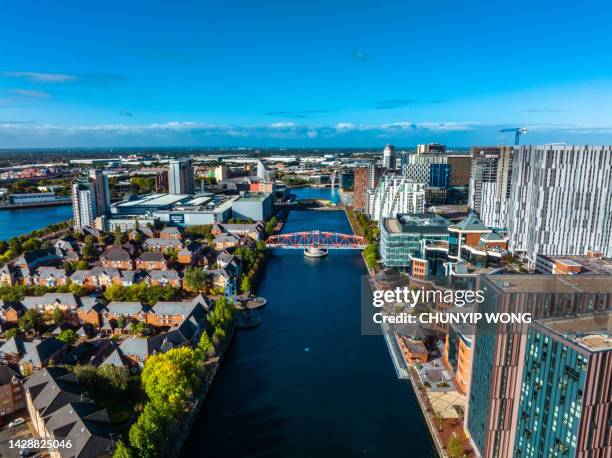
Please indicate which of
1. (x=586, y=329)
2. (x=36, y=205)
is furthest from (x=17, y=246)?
(x=586, y=329)

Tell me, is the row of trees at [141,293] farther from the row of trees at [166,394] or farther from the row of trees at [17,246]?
the row of trees at [17,246]

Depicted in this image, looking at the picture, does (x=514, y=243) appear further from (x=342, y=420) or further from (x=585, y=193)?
(x=342, y=420)

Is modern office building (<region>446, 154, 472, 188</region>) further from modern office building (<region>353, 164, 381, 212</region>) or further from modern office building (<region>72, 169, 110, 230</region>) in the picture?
modern office building (<region>72, 169, 110, 230</region>)

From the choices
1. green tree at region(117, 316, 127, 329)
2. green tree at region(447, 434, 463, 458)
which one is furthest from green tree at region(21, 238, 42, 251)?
green tree at region(447, 434, 463, 458)

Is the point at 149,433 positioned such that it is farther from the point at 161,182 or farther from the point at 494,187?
the point at 161,182

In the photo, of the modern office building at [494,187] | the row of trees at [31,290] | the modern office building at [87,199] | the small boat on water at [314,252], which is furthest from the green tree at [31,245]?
the modern office building at [494,187]

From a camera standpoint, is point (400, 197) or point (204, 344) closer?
point (204, 344)

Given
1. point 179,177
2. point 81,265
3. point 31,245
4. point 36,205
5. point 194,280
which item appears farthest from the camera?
point 36,205
